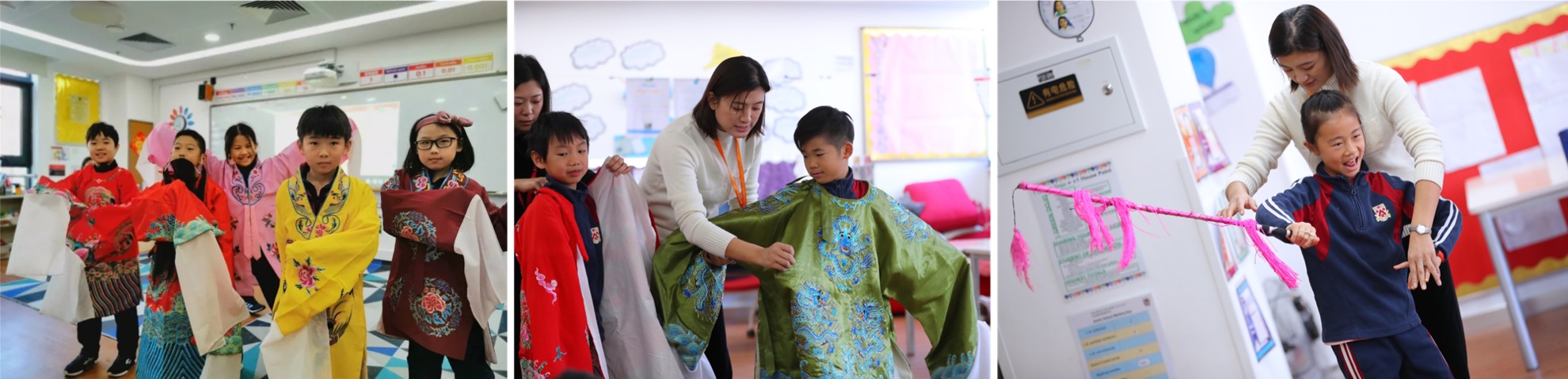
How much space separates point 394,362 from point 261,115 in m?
0.70

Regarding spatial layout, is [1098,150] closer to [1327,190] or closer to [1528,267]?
[1327,190]

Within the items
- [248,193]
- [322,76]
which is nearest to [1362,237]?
[322,76]

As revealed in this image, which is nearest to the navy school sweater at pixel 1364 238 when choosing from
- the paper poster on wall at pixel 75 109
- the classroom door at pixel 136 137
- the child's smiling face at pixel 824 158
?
the child's smiling face at pixel 824 158

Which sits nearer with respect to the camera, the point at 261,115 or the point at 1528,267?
the point at 261,115

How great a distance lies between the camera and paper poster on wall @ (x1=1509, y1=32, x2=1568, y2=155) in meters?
2.12

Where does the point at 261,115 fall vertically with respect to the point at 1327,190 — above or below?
above

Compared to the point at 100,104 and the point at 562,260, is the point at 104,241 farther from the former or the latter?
the point at 562,260

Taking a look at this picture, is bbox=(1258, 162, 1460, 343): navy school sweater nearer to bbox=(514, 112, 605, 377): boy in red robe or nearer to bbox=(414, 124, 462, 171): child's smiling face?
bbox=(514, 112, 605, 377): boy in red robe

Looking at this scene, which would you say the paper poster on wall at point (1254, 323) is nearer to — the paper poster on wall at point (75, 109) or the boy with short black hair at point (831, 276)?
the boy with short black hair at point (831, 276)

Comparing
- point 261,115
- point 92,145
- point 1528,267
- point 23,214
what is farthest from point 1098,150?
point 23,214

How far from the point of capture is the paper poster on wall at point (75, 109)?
208 cm

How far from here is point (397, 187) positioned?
198 centimetres

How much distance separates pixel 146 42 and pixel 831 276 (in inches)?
73.4

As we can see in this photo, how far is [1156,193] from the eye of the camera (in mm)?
2283
